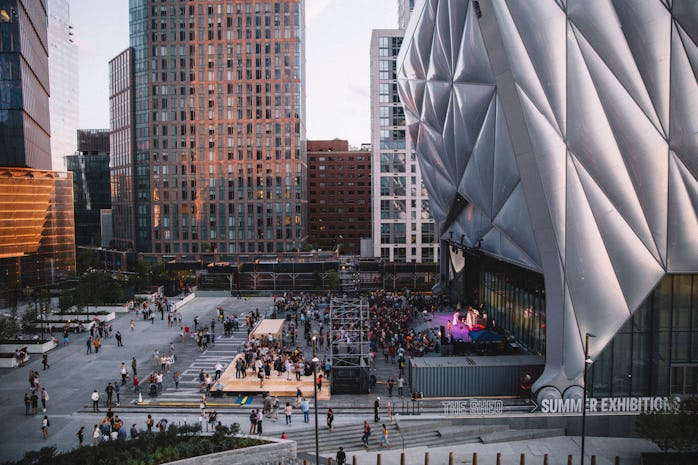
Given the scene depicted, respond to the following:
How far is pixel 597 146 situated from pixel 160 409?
26.2 meters

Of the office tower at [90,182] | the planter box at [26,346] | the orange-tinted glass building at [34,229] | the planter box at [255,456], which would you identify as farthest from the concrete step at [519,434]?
the office tower at [90,182]

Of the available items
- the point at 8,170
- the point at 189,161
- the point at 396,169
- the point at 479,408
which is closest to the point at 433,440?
the point at 479,408

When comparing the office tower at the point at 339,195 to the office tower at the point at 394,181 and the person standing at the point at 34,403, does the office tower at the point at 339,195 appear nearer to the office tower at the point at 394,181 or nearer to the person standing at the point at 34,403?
the office tower at the point at 394,181

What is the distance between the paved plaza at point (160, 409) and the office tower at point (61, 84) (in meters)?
130

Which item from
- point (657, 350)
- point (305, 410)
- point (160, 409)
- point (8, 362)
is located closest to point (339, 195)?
point (8, 362)

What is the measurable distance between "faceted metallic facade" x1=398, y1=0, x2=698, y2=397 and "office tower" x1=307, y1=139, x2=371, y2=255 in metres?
105

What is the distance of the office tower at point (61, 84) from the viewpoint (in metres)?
152

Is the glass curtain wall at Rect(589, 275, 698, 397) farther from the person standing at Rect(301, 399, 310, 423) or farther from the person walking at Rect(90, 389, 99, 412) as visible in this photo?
the person walking at Rect(90, 389, 99, 412)

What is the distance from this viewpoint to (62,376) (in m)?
33.3

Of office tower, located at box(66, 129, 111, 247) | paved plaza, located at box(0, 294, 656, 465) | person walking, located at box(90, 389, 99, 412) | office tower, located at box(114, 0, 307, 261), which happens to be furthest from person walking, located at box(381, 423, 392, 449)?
office tower, located at box(66, 129, 111, 247)

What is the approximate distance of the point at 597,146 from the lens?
1066 inches

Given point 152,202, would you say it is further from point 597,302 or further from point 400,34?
point 597,302

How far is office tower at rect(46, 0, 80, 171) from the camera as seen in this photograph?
152375 mm

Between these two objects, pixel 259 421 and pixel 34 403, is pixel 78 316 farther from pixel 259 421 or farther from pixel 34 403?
pixel 259 421
